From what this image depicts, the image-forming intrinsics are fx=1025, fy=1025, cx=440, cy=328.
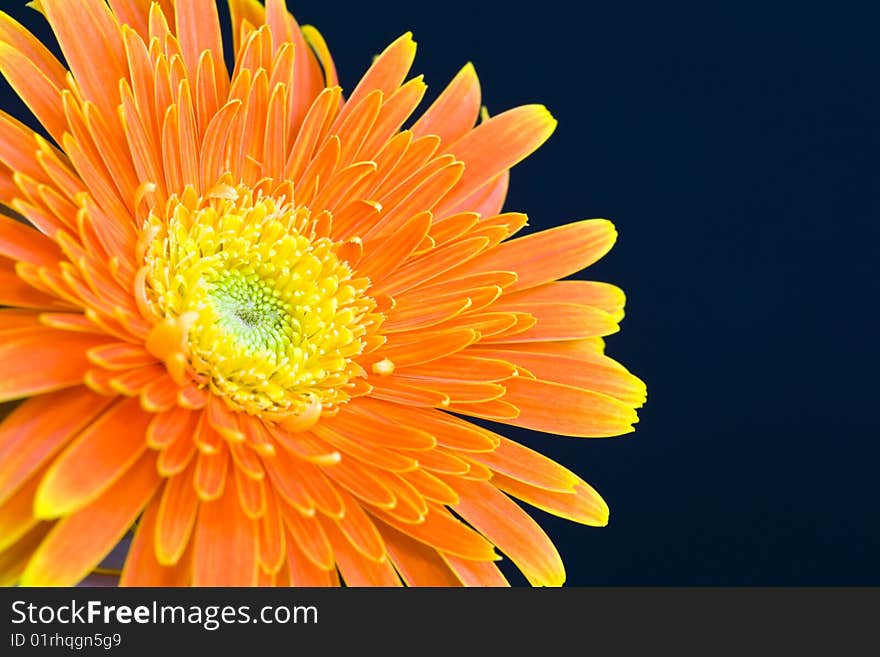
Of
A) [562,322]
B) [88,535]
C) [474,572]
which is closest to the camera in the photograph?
[88,535]

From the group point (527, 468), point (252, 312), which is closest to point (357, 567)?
point (527, 468)

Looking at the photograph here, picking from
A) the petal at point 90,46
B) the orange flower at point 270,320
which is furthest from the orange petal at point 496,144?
the petal at point 90,46

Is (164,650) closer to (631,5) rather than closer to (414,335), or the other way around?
(414,335)

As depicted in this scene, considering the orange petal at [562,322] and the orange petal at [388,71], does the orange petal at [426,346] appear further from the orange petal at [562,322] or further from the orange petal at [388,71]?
the orange petal at [388,71]

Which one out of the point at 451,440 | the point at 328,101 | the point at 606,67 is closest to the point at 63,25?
the point at 328,101

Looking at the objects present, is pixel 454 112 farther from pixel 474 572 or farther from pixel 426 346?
pixel 474 572

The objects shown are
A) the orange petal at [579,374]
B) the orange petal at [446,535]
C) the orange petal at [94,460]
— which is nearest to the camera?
the orange petal at [94,460]
